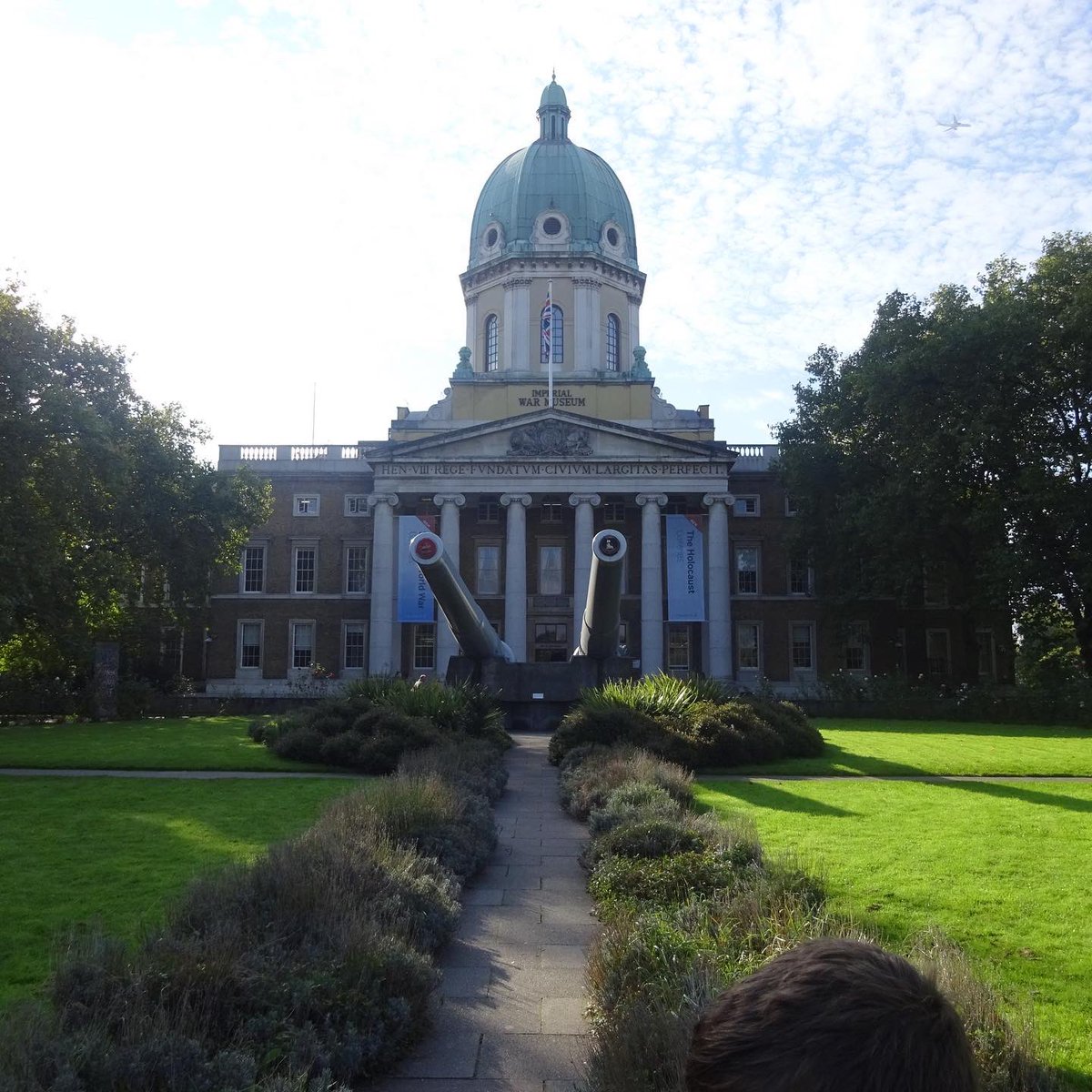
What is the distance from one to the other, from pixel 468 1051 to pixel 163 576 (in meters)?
36.7

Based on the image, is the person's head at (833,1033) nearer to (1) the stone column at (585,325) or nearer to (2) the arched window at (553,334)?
(1) the stone column at (585,325)

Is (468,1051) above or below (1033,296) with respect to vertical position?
below

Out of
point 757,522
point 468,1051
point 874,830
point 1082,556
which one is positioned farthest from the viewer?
point 757,522

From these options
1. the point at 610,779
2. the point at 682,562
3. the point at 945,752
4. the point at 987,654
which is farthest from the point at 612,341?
the point at 610,779

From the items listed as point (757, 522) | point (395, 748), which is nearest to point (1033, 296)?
point (757, 522)

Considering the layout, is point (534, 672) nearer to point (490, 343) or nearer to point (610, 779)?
point (610, 779)

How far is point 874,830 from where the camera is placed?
11742 mm

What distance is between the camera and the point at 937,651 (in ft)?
166

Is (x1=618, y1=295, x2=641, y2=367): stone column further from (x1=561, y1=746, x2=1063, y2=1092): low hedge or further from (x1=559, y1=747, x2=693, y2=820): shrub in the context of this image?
(x1=561, y1=746, x2=1063, y2=1092): low hedge

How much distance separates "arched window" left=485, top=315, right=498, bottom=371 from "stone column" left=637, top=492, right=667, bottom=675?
1256cm

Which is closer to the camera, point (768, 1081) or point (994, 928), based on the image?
point (768, 1081)

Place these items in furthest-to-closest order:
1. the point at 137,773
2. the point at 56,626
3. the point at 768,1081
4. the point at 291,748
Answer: the point at 56,626 < the point at 291,748 < the point at 137,773 < the point at 768,1081

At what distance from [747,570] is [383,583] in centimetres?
1793

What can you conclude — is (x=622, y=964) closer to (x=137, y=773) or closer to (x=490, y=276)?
(x=137, y=773)
